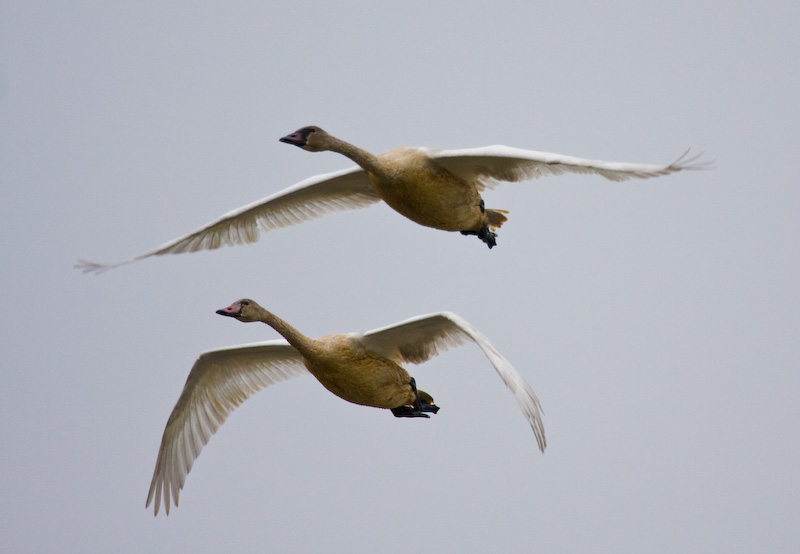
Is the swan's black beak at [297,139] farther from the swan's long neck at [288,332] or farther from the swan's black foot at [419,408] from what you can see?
the swan's black foot at [419,408]

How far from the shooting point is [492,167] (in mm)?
16250

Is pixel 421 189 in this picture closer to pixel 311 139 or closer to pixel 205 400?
pixel 311 139

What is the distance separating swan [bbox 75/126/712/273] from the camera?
16.0m

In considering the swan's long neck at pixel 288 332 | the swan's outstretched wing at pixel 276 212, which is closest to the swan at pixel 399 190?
the swan's outstretched wing at pixel 276 212

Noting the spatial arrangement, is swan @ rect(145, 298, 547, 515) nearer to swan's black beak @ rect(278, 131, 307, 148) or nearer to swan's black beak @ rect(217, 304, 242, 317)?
swan's black beak @ rect(217, 304, 242, 317)

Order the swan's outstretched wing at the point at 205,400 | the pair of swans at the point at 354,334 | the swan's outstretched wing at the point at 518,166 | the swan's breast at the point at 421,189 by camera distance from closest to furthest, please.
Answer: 1. the swan's outstretched wing at the point at 518,166
2. the pair of swans at the point at 354,334
3. the swan's breast at the point at 421,189
4. the swan's outstretched wing at the point at 205,400

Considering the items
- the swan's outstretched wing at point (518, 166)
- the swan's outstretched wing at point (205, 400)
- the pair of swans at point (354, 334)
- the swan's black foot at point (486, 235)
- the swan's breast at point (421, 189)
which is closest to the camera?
the swan's outstretched wing at point (518, 166)

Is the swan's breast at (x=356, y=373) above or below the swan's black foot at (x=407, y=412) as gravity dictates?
above

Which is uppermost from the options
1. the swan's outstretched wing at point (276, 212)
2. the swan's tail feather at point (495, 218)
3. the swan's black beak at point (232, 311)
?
the swan's outstretched wing at point (276, 212)

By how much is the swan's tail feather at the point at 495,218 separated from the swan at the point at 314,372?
1613mm

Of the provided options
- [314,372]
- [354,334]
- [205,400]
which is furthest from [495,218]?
[205,400]

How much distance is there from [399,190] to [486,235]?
1.45 m

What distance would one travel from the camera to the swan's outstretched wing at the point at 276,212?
17422 mm

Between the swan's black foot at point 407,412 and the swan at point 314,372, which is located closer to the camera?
the swan at point 314,372
